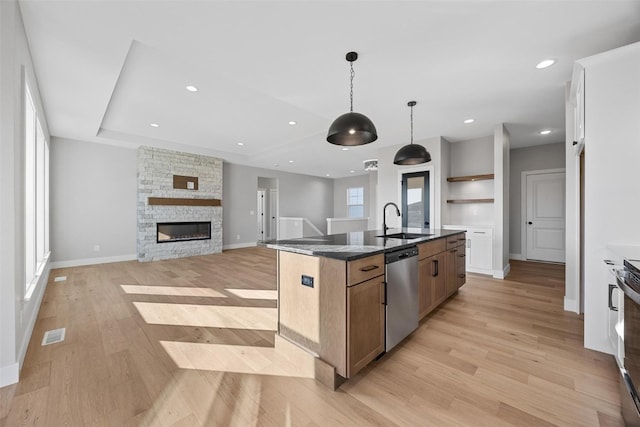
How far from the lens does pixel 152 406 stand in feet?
5.04

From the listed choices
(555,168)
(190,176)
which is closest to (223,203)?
(190,176)

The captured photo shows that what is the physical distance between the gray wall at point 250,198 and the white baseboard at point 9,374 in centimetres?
615

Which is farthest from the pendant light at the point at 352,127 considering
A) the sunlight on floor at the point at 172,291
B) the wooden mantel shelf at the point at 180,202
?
the wooden mantel shelf at the point at 180,202

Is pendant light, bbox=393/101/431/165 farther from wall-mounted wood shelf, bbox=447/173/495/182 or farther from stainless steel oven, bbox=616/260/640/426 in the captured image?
wall-mounted wood shelf, bbox=447/173/495/182

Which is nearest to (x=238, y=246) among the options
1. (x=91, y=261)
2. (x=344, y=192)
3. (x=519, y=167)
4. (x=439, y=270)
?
(x=91, y=261)

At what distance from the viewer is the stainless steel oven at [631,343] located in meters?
1.22

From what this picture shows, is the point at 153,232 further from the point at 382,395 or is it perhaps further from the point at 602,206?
the point at 602,206

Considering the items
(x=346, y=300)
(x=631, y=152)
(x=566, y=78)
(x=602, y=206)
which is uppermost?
(x=566, y=78)

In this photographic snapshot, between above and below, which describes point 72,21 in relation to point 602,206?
above

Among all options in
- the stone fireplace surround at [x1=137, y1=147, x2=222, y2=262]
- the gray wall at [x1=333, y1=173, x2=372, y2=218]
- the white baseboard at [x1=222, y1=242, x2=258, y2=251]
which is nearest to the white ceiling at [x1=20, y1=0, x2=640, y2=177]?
the stone fireplace surround at [x1=137, y1=147, x2=222, y2=262]

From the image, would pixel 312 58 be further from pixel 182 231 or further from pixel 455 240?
pixel 182 231

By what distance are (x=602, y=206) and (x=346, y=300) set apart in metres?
2.26

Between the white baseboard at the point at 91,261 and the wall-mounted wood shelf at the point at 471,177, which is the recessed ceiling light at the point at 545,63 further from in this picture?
the white baseboard at the point at 91,261

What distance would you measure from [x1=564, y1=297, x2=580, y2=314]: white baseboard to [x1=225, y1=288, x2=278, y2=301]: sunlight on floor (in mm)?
3515
